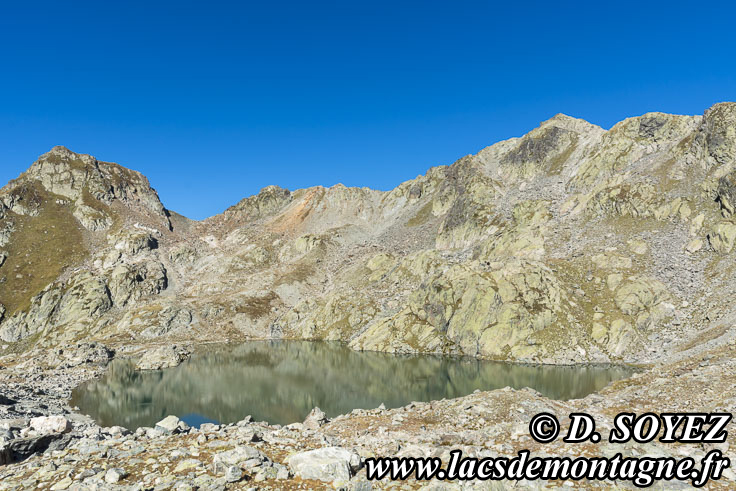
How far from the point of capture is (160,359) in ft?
293

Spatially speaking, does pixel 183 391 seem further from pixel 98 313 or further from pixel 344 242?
pixel 344 242

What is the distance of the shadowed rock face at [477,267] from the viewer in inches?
3203

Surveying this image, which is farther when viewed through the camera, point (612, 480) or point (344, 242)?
point (344, 242)

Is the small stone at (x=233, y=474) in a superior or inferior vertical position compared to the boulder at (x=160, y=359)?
superior

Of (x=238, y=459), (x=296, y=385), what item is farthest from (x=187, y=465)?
(x=296, y=385)

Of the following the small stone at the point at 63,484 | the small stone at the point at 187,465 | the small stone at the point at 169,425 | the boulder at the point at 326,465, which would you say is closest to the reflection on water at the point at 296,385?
the small stone at the point at 169,425

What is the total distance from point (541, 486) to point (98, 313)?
524ft

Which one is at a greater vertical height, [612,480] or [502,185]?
[502,185]

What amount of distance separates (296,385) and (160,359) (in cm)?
4312

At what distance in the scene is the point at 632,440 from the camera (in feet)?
59.1

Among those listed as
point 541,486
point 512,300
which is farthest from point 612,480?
point 512,300

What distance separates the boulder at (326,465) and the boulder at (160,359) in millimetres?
88338

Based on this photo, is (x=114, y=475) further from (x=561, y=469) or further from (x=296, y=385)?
(x=296, y=385)

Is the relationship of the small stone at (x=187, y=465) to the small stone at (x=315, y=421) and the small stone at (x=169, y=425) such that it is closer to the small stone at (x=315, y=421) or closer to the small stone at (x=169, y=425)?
the small stone at (x=169, y=425)
